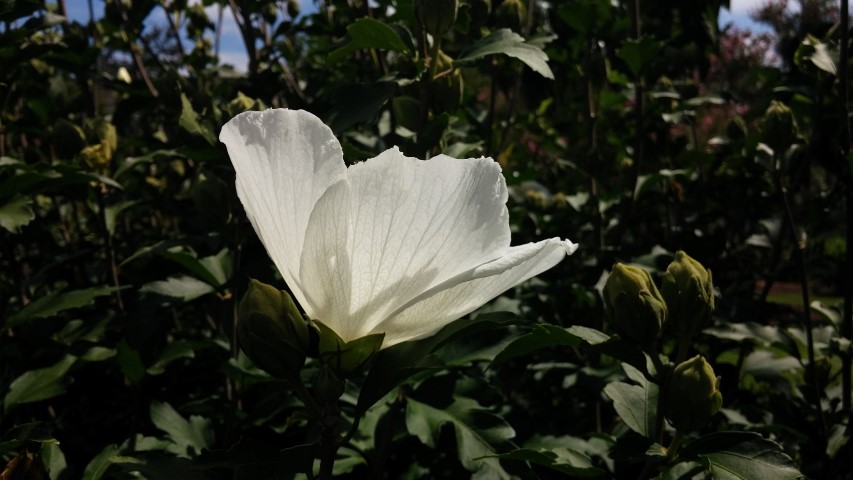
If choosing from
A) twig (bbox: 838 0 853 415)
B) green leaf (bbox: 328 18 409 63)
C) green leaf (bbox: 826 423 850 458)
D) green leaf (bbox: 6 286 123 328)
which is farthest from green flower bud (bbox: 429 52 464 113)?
green leaf (bbox: 826 423 850 458)

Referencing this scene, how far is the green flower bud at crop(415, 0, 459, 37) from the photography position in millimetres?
1237

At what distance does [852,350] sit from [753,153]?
592 mm

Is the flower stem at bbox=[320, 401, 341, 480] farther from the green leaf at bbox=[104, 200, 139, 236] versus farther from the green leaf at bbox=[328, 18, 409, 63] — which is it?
the green leaf at bbox=[104, 200, 139, 236]

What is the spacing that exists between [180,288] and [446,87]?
0.73 m

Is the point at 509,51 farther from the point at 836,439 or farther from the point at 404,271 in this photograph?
the point at 836,439

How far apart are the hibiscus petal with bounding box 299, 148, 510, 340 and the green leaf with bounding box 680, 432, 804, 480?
0.52 meters

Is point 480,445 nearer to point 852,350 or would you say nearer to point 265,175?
point 265,175

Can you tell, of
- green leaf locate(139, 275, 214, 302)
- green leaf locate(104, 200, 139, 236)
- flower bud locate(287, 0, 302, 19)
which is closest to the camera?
green leaf locate(139, 275, 214, 302)

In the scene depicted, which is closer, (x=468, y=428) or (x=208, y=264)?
(x=468, y=428)

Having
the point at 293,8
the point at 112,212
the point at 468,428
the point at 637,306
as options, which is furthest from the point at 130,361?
the point at 293,8

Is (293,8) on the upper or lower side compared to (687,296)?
upper

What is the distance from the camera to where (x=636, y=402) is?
1127 mm

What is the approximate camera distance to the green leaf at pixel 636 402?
1088 millimetres

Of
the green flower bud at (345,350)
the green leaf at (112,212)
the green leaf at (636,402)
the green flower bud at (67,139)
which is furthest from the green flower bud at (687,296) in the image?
the green flower bud at (67,139)
